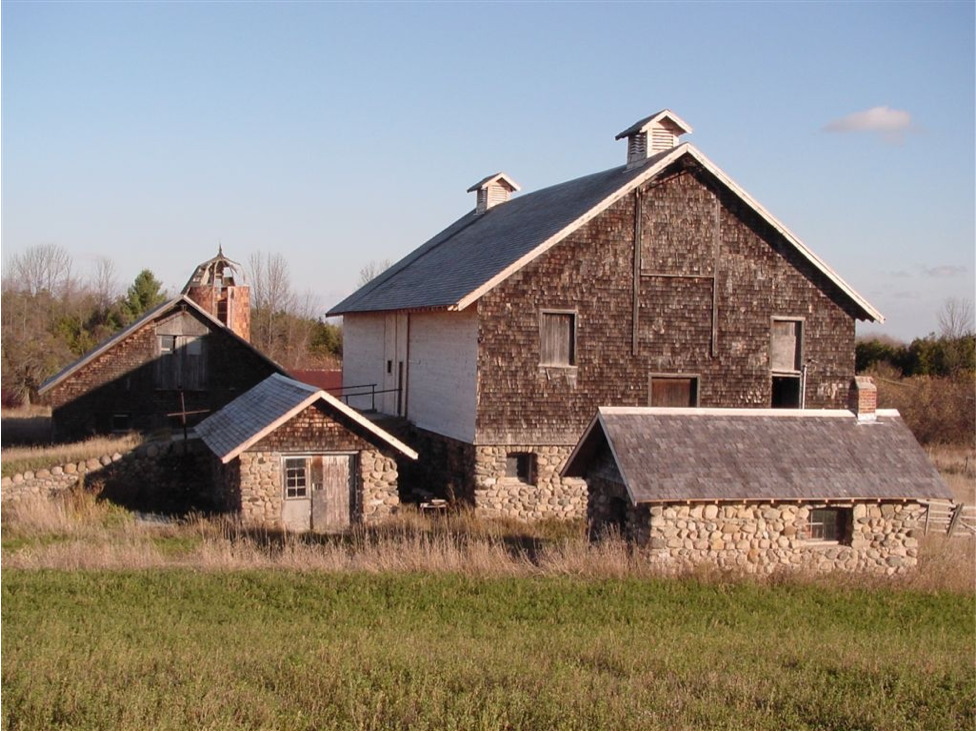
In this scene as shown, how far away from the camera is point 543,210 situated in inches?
1109

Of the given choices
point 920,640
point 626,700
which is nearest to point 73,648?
point 626,700

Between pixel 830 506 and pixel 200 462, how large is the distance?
1510 centimetres

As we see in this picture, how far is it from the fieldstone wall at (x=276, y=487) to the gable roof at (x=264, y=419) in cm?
44

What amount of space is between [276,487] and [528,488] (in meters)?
5.76


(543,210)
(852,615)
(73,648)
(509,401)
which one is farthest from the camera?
(543,210)

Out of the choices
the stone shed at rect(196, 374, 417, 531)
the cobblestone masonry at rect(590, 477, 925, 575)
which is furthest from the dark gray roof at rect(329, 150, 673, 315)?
the cobblestone masonry at rect(590, 477, 925, 575)

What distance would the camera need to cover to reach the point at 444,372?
86.1 feet

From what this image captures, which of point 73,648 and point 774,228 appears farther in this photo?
point 774,228

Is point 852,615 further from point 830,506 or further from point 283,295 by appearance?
point 283,295

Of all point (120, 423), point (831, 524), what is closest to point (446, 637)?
point (831, 524)

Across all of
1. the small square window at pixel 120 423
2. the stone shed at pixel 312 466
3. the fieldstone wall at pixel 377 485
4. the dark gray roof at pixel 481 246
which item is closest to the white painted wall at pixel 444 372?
the dark gray roof at pixel 481 246

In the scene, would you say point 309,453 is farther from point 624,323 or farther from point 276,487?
point 624,323

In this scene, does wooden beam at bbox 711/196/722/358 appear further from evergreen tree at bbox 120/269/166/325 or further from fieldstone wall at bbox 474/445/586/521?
evergreen tree at bbox 120/269/166/325

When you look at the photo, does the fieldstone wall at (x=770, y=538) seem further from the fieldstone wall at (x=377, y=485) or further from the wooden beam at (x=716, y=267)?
the wooden beam at (x=716, y=267)
